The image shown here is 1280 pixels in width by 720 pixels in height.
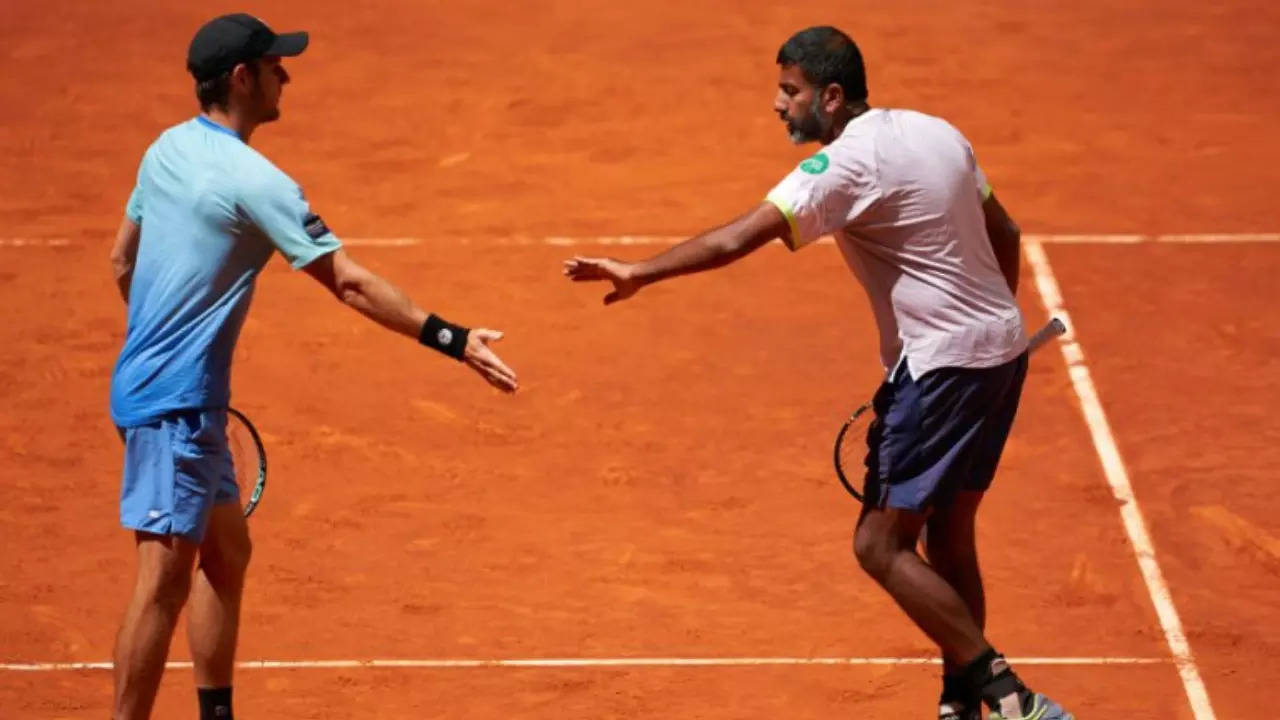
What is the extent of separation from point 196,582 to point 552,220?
5732mm

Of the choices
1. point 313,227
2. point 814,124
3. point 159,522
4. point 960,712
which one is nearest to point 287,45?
point 313,227

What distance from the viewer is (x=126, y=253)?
725 centimetres

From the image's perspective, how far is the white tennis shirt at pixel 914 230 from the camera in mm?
6758

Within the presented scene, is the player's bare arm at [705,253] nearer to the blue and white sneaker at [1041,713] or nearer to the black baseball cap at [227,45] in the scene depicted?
the black baseball cap at [227,45]

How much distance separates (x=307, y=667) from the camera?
8.39m

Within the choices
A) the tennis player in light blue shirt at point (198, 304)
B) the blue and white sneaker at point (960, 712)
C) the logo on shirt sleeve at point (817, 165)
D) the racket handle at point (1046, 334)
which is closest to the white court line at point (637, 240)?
the racket handle at point (1046, 334)

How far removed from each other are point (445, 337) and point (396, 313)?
161 millimetres

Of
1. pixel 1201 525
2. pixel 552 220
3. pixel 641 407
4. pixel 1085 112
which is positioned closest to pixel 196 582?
pixel 641 407

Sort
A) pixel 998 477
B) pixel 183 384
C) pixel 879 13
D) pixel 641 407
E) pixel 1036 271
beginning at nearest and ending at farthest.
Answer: pixel 183 384 < pixel 998 477 < pixel 641 407 < pixel 1036 271 < pixel 879 13

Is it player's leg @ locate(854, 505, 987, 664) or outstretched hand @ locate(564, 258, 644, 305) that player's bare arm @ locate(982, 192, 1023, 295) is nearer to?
player's leg @ locate(854, 505, 987, 664)

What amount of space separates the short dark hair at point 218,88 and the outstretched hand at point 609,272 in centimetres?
114

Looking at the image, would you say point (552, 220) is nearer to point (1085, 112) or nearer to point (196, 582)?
point (1085, 112)

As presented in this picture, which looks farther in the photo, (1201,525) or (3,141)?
(3,141)

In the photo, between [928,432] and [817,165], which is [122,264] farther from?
[928,432]
